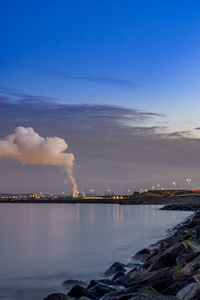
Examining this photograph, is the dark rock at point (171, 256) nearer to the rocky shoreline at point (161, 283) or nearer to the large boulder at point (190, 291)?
the rocky shoreline at point (161, 283)

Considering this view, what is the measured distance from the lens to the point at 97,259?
16578 mm

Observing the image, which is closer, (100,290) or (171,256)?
(100,290)

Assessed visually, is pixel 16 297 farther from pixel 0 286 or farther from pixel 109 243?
pixel 109 243

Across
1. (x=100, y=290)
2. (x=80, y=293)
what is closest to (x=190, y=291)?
(x=80, y=293)

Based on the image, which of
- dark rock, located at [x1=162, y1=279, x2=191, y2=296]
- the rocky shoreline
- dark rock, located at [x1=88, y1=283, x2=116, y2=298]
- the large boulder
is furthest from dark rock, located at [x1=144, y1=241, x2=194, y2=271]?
the large boulder

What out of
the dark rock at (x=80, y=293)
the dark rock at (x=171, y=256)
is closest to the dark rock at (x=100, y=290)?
the dark rock at (x=80, y=293)

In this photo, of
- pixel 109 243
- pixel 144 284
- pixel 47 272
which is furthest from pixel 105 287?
pixel 109 243

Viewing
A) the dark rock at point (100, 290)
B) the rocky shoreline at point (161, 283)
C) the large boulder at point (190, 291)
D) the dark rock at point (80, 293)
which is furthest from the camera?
the dark rock at point (100, 290)

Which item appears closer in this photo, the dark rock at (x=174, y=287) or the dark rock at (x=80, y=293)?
the dark rock at (x=174, y=287)

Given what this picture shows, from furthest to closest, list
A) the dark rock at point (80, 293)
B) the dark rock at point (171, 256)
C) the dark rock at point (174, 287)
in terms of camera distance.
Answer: the dark rock at point (171, 256)
the dark rock at point (80, 293)
the dark rock at point (174, 287)

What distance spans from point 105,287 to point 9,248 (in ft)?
41.2

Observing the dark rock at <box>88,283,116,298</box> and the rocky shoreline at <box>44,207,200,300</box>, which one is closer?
the rocky shoreline at <box>44,207,200,300</box>

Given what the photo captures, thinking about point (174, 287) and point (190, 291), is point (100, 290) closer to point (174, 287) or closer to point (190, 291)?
point (174, 287)

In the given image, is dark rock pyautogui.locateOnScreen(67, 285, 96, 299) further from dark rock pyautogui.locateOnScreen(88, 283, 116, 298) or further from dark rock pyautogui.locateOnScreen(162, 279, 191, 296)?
dark rock pyautogui.locateOnScreen(162, 279, 191, 296)
